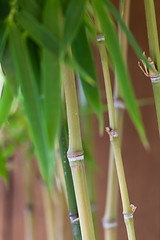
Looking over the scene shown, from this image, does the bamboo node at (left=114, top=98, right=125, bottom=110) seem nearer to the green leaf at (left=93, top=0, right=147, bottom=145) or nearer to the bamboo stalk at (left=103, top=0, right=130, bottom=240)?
the bamboo stalk at (left=103, top=0, right=130, bottom=240)

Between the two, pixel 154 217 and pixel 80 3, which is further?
pixel 154 217

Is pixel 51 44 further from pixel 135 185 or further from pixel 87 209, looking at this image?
pixel 135 185

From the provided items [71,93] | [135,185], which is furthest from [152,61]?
[135,185]

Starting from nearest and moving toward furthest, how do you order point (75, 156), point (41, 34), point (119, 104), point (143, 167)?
point (41, 34)
point (75, 156)
point (119, 104)
point (143, 167)

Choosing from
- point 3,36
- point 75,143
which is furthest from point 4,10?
point 75,143

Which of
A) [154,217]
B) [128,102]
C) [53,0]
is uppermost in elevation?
[53,0]

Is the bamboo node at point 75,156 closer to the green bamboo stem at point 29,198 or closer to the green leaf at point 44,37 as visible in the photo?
the green leaf at point 44,37

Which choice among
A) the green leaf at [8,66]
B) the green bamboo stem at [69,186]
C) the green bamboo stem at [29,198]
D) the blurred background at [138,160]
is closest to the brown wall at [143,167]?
the blurred background at [138,160]

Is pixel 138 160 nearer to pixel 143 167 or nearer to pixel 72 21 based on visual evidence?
pixel 143 167

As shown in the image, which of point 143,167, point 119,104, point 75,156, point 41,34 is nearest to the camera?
point 41,34
